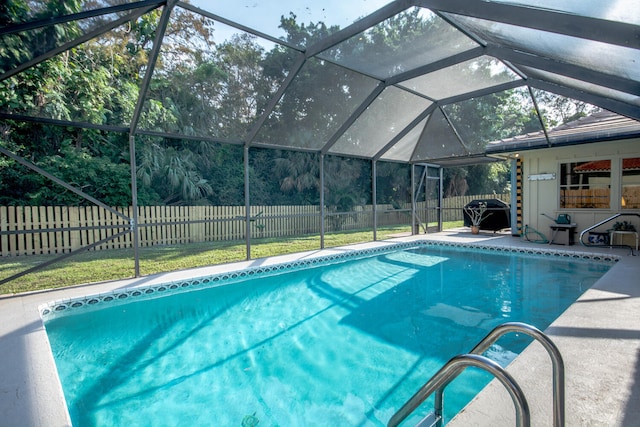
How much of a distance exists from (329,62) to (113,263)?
19.6 ft

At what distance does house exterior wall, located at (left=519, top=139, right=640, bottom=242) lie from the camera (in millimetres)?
7375

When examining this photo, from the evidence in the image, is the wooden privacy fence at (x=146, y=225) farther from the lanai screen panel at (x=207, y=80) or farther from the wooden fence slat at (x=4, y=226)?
the lanai screen panel at (x=207, y=80)

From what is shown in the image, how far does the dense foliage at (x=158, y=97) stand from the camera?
4309 millimetres

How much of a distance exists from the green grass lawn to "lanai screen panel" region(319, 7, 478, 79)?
4.49 m

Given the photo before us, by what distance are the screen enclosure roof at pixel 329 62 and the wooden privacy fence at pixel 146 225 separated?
6.23 feet

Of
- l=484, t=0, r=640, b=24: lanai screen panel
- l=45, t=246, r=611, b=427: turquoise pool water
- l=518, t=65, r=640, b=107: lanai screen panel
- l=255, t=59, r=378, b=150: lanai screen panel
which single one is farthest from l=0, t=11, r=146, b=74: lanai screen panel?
l=518, t=65, r=640, b=107: lanai screen panel

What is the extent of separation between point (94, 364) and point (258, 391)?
1697 mm

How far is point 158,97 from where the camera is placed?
4871 millimetres

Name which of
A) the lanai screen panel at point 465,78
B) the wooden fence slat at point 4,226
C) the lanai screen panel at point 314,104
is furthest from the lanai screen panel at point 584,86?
the wooden fence slat at point 4,226

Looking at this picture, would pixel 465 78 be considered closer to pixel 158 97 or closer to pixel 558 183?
pixel 558 183

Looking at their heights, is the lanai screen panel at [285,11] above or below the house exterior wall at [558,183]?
above

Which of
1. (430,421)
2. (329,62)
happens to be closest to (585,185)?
(329,62)

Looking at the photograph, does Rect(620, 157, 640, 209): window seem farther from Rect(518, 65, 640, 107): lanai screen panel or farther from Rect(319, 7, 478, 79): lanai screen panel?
Rect(319, 7, 478, 79): lanai screen panel

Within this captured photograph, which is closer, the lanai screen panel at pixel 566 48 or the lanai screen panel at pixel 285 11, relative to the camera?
the lanai screen panel at pixel 566 48
